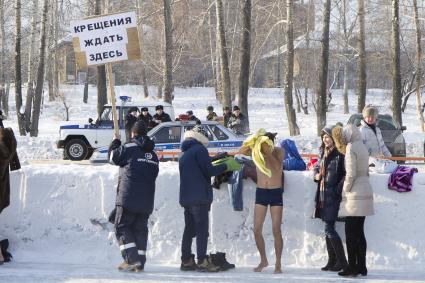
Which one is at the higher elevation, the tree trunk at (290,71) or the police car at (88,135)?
the tree trunk at (290,71)

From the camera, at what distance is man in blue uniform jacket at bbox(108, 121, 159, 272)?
26.3ft

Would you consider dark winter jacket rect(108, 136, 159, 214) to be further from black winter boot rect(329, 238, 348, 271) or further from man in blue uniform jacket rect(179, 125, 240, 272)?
black winter boot rect(329, 238, 348, 271)

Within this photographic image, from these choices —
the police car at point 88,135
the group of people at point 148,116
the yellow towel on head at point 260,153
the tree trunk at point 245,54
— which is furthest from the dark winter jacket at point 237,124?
the yellow towel on head at point 260,153

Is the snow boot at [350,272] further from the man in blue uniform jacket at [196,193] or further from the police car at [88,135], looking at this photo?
the police car at [88,135]

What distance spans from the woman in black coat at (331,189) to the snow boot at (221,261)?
48.8 inches

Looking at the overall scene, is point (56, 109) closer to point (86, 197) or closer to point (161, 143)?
point (161, 143)

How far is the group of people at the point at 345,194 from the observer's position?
7.75 m

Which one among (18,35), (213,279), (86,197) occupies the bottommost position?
(213,279)

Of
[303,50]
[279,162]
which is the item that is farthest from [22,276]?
[303,50]

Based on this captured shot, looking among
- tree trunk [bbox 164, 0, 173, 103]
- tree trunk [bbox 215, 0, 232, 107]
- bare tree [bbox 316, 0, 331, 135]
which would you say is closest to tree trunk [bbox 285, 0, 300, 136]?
bare tree [bbox 316, 0, 331, 135]

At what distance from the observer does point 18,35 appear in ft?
100

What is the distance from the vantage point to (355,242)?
795cm

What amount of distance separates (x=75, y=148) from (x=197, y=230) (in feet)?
43.3

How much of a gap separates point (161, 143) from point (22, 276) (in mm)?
9470
